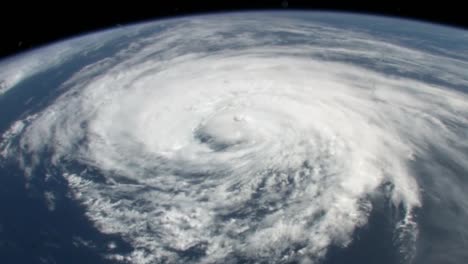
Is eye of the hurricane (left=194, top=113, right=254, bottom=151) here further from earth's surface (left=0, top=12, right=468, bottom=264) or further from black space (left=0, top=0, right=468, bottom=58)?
black space (left=0, top=0, right=468, bottom=58)

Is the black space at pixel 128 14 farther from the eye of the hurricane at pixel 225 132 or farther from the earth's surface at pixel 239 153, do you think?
the eye of the hurricane at pixel 225 132

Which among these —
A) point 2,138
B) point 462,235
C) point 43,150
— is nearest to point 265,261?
point 462,235

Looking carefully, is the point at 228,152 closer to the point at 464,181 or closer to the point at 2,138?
the point at 464,181

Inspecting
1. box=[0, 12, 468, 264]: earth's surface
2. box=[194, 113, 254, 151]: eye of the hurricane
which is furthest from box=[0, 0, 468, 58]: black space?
box=[194, 113, 254, 151]: eye of the hurricane

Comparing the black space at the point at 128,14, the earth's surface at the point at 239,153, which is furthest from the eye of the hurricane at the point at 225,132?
the black space at the point at 128,14

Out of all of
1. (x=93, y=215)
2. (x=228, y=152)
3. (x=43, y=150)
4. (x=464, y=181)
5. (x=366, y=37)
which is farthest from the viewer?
(x=366, y=37)

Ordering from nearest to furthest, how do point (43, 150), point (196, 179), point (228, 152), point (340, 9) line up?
point (340, 9) < point (196, 179) < point (228, 152) < point (43, 150)
